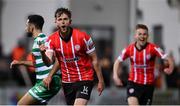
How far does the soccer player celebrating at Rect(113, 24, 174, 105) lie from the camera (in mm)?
12000

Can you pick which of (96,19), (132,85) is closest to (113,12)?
(96,19)

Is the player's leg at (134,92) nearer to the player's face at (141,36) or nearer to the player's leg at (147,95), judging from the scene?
the player's leg at (147,95)

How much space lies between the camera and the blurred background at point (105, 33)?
1677 centimetres

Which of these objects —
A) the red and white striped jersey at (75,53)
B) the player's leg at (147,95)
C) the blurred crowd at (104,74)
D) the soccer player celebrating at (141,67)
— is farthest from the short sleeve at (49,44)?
the blurred crowd at (104,74)

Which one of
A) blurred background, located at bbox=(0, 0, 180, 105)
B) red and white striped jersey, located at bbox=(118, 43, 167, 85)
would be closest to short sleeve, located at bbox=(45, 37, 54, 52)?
red and white striped jersey, located at bbox=(118, 43, 167, 85)

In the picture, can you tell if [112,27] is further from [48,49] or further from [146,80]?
[48,49]

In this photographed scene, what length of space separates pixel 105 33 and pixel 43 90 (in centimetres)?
1430

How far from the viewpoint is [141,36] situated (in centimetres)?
1194

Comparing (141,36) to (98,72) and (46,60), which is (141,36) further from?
(46,60)

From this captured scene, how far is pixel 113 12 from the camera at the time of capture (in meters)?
23.8

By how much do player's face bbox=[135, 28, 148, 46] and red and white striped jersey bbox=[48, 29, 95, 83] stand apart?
5.00 ft

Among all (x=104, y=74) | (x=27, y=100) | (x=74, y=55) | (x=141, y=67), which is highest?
(x=74, y=55)

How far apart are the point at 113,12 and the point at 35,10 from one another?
8.97 ft

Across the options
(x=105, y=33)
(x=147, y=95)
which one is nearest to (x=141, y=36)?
(x=147, y=95)
